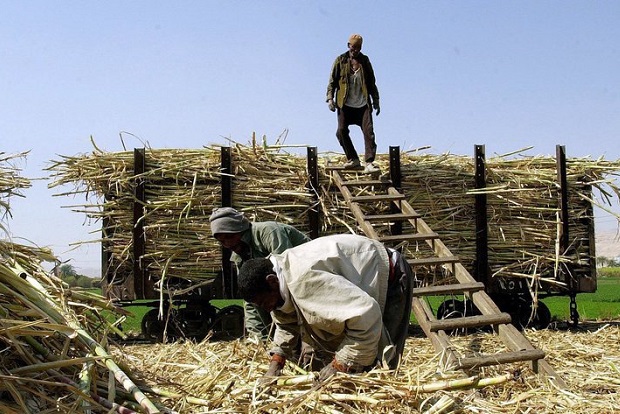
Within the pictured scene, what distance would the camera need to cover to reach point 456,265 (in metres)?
6.66

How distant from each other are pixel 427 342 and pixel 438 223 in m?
1.60

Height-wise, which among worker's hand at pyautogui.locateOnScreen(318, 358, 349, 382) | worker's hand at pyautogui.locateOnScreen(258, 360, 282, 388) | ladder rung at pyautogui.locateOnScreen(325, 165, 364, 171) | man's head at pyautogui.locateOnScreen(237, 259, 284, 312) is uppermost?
Result: ladder rung at pyautogui.locateOnScreen(325, 165, 364, 171)

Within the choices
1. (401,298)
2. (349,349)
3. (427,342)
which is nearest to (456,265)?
(427,342)

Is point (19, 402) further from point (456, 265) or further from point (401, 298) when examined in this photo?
point (456, 265)

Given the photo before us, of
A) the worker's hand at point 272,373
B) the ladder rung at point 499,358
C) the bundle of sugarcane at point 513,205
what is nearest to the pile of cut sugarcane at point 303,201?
the bundle of sugarcane at point 513,205

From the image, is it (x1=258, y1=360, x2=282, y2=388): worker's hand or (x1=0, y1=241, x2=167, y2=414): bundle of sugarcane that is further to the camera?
(x1=258, y1=360, x2=282, y2=388): worker's hand

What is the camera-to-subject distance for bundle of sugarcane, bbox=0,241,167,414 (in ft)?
9.04

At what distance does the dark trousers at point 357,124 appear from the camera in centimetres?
831

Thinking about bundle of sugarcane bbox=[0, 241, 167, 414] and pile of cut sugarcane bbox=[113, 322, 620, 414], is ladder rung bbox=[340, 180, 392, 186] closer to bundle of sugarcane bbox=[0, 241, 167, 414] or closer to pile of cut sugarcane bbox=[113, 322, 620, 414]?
pile of cut sugarcane bbox=[113, 322, 620, 414]

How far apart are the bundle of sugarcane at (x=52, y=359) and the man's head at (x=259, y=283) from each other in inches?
29.3

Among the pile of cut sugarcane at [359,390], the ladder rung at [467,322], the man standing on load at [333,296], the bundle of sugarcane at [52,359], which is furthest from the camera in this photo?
the ladder rung at [467,322]

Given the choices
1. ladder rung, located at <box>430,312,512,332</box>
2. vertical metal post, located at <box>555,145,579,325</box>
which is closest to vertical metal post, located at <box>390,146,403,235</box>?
vertical metal post, located at <box>555,145,579,325</box>

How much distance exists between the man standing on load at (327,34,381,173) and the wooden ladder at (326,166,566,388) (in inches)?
11.3

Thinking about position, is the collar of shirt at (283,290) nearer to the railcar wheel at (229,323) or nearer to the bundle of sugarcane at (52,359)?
the bundle of sugarcane at (52,359)
